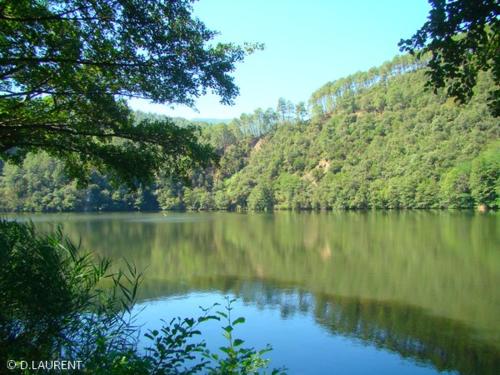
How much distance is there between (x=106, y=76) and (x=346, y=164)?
88849 mm

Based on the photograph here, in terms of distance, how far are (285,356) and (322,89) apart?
125 metres

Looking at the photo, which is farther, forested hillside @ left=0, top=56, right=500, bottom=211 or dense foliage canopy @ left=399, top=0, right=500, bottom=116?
forested hillside @ left=0, top=56, right=500, bottom=211

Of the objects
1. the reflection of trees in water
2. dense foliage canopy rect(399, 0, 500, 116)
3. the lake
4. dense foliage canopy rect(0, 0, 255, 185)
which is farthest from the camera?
the lake

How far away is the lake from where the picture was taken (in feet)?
32.3

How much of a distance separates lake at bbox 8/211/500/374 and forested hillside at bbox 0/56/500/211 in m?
35.1

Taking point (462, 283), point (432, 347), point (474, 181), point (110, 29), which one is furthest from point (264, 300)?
point (474, 181)

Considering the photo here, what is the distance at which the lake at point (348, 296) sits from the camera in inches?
388

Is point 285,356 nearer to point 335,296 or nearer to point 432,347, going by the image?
point 432,347

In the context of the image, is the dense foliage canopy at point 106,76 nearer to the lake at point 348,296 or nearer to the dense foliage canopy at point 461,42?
the dense foliage canopy at point 461,42

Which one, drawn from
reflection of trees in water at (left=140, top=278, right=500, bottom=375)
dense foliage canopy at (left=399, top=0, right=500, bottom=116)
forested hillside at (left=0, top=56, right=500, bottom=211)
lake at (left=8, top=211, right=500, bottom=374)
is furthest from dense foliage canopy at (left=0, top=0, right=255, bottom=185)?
forested hillside at (left=0, top=56, right=500, bottom=211)

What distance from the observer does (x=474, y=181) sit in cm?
6041

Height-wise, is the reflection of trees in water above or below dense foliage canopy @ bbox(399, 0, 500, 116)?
below

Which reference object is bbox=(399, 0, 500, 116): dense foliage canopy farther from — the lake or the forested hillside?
the forested hillside

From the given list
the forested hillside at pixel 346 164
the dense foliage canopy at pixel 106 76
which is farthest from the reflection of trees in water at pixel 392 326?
the forested hillside at pixel 346 164
